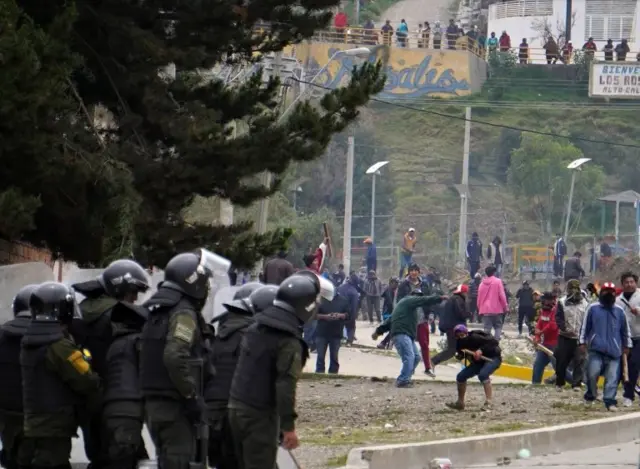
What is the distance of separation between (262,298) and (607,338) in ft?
24.8

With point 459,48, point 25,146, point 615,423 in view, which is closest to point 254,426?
point 615,423

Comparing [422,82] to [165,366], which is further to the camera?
[422,82]

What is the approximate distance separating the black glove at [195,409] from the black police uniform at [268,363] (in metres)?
0.22

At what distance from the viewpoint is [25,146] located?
53.6ft

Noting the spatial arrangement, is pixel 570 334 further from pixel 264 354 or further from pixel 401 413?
pixel 264 354

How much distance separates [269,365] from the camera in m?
9.29

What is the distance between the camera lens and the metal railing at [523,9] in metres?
88.3

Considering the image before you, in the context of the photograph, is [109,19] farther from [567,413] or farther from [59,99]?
[567,413]

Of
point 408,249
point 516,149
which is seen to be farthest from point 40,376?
point 516,149

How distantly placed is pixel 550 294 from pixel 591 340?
172 inches

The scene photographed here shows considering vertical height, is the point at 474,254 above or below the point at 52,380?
below

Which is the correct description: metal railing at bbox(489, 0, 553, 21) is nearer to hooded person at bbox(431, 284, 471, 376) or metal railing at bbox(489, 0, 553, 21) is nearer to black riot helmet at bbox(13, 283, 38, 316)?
hooded person at bbox(431, 284, 471, 376)

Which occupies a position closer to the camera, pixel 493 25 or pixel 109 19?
pixel 109 19

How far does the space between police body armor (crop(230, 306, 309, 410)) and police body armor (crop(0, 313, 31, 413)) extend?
69.2 inches
